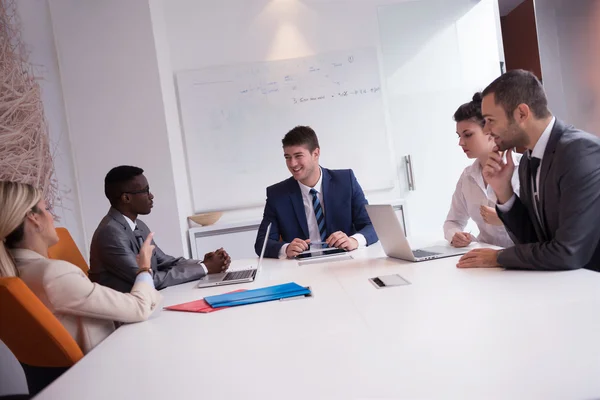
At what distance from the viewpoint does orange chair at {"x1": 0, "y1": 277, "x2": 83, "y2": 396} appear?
155 centimetres


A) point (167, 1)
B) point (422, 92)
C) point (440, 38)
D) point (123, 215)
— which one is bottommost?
point (123, 215)

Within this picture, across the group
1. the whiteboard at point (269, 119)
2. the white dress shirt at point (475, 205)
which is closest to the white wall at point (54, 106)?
the whiteboard at point (269, 119)

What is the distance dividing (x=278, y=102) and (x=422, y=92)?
4.31 ft

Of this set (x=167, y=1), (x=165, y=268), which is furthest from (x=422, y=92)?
(x=165, y=268)

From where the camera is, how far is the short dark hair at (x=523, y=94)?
2057mm

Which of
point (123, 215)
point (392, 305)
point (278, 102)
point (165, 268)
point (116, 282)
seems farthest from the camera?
point (278, 102)

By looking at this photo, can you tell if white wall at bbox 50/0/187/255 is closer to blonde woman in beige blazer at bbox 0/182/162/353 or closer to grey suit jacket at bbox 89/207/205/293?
grey suit jacket at bbox 89/207/205/293

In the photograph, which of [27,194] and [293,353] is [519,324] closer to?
[293,353]

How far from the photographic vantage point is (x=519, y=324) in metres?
1.30

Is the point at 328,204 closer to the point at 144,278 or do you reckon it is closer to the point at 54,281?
the point at 144,278

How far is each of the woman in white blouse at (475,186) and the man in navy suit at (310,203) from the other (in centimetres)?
54

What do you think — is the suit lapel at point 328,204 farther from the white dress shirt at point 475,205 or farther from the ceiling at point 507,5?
the ceiling at point 507,5

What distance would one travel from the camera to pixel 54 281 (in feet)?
5.79

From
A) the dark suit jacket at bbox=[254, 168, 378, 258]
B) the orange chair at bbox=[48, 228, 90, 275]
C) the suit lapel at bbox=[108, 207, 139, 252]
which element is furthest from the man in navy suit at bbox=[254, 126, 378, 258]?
the orange chair at bbox=[48, 228, 90, 275]
